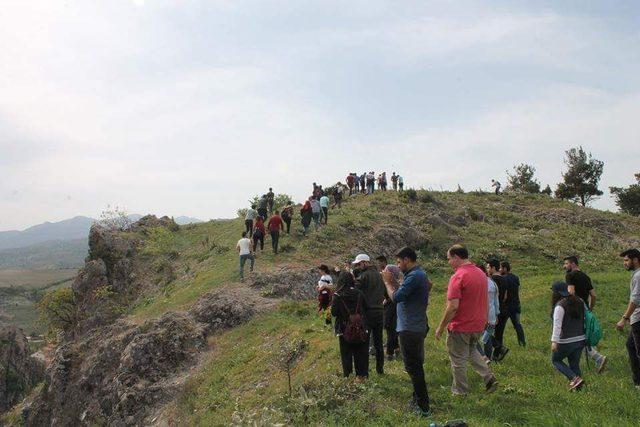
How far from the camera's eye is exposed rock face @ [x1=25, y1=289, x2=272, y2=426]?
55.7ft

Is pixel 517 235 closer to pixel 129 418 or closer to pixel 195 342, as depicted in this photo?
pixel 195 342

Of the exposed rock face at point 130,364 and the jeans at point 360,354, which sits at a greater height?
the jeans at point 360,354

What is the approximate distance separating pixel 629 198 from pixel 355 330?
6308cm

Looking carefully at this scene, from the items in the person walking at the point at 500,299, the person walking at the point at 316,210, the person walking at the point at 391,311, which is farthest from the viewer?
the person walking at the point at 316,210

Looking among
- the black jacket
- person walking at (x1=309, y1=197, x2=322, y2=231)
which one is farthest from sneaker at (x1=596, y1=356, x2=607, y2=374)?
person walking at (x1=309, y1=197, x2=322, y2=231)

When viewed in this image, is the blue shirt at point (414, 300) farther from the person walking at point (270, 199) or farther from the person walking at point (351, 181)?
the person walking at point (351, 181)

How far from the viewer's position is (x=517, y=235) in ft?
108

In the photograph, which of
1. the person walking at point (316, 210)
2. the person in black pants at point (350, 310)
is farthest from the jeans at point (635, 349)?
the person walking at point (316, 210)

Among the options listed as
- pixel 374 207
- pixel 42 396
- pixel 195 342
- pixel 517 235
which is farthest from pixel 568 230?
pixel 42 396

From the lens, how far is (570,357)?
820cm

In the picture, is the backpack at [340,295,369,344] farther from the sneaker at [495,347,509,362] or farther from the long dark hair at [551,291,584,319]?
the long dark hair at [551,291,584,319]

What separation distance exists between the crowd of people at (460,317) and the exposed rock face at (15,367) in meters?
73.3

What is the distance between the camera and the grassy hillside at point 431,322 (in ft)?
25.2

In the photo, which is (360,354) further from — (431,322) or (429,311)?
(429,311)
